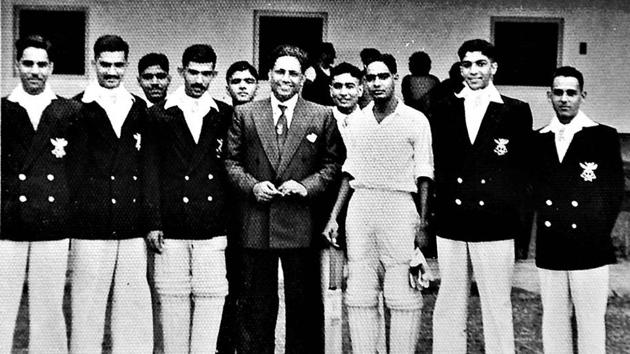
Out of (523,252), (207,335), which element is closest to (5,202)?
(207,335)

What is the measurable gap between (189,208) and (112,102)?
0.59 meters

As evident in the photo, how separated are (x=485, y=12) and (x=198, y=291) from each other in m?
5.21

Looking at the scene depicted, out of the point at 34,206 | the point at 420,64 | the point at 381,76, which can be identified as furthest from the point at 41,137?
the point at 420,64

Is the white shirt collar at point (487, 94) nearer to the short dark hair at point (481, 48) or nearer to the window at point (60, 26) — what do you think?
the short dark hair at point (481, 48)

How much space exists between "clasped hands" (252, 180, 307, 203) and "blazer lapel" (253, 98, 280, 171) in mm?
126

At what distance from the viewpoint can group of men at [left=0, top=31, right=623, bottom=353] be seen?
360 cm

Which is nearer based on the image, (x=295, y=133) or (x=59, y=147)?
(x=59, y=147)

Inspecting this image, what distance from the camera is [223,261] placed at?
3.84 meters

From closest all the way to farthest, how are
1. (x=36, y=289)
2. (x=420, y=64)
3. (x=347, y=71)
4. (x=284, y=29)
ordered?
(x=36, y=289)
(x=347, y=71)
(x=420, y=64)
(x=284, y=29)

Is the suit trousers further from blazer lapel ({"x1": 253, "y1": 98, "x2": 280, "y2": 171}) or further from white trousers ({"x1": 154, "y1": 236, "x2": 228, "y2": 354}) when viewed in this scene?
blazer lapel ({"x1": 253, "y1": 98, "x2": 280, "y2": 171})

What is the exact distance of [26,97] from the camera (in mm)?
3590

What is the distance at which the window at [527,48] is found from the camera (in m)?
7.18

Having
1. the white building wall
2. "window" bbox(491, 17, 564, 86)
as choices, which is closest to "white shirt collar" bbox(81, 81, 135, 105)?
the white building wall

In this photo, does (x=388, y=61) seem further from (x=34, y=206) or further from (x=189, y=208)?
(x=34, y=206)
